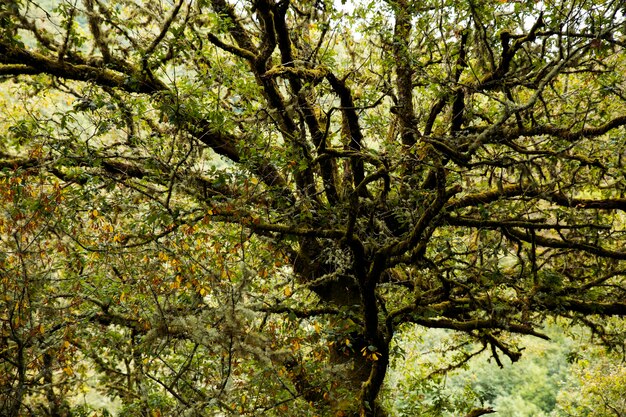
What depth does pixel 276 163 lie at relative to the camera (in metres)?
5.14

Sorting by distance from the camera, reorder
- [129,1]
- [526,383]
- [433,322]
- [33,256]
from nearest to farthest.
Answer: [33,256]
[433,322]
[129,1]
[526,383]

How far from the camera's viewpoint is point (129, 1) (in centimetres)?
645

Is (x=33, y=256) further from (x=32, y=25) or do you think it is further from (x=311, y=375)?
(x=311, y=375)

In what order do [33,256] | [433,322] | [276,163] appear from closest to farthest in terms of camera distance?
[276,163], [33,256], [433,322]

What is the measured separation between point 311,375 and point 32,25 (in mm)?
4744

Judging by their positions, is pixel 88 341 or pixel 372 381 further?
pixel 88 341

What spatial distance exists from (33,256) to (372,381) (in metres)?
3.94

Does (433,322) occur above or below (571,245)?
below

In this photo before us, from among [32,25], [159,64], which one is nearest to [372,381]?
[159,64]

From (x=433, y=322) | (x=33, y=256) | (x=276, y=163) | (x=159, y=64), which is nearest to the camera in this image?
(x=159, y=64)

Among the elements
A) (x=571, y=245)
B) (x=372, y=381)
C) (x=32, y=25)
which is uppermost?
(x=32, y=25)

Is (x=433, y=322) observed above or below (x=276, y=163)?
A: below

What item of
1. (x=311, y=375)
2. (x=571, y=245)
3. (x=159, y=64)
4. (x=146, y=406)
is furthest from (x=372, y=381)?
(x=159, y=64)

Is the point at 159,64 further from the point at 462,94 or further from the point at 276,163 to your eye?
the point at 462,94
